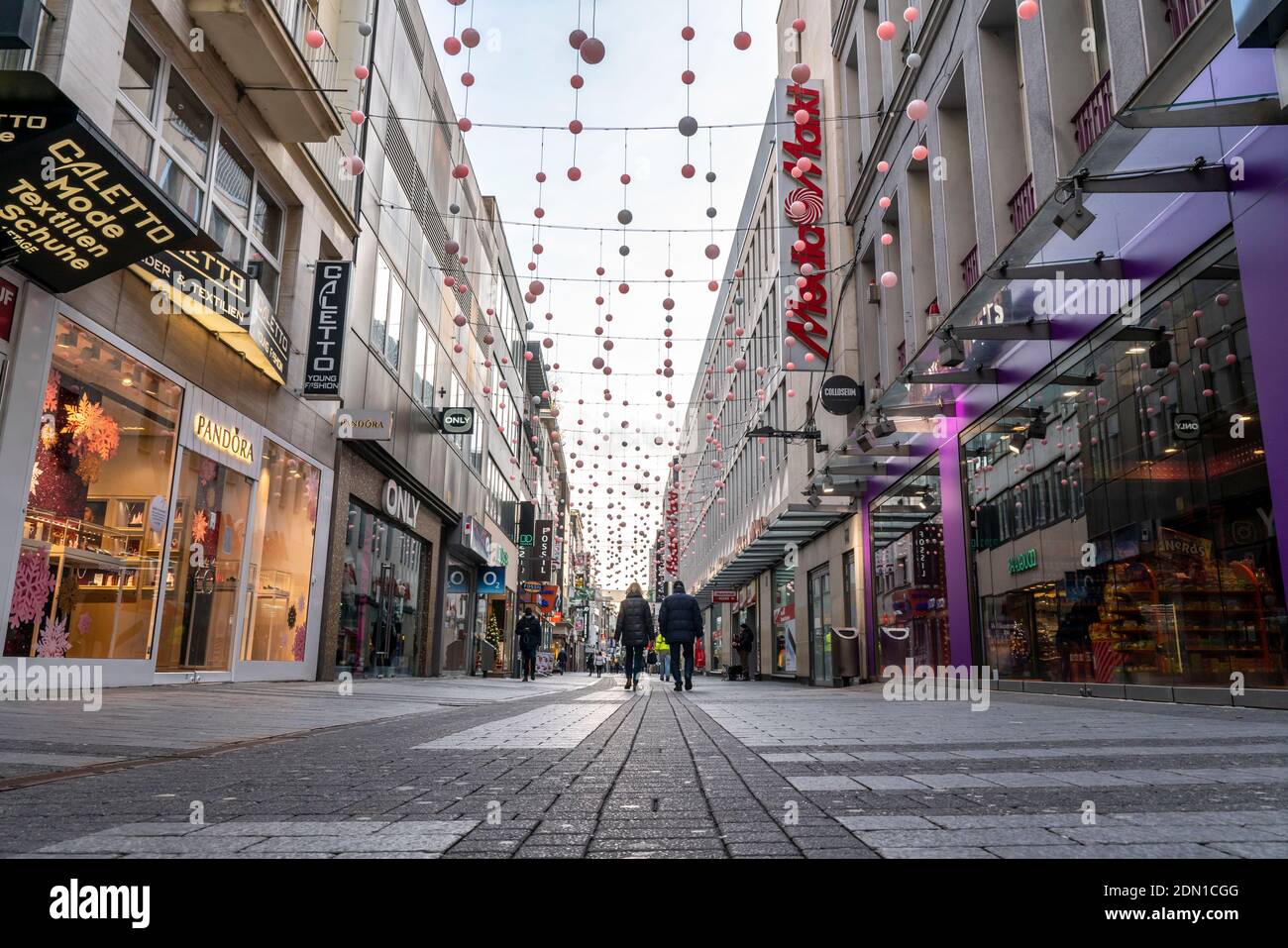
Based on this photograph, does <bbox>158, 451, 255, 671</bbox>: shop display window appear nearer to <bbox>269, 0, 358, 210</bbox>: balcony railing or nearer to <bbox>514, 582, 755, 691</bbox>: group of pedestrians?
<bbox>269, 0, 358, 210</bbox>: balcony railing

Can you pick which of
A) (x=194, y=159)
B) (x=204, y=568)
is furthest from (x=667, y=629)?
(x=194, y=159)

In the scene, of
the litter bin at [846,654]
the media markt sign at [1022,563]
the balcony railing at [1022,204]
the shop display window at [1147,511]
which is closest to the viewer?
the shop display window at [1147,511]

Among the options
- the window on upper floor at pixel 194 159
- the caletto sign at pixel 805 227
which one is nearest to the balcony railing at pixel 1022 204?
the caletto sign at pixel 805 227

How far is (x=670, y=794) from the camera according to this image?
3.20m

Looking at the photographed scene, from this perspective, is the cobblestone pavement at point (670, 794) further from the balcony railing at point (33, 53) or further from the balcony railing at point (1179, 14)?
the balcony railing at point (1179, 14)

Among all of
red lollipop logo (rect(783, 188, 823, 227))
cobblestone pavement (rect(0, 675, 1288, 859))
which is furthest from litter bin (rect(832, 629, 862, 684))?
cobblestone pavement (rect(0, 675, 1288, 859))

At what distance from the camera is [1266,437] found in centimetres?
733

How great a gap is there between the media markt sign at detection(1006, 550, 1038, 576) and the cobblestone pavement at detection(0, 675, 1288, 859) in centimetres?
569

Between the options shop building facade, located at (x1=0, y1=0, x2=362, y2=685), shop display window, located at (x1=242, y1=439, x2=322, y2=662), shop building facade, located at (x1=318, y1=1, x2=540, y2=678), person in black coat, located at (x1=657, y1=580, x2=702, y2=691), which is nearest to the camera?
shop building facade, located at (x1=0, y1=0, x2=362, y2=685)

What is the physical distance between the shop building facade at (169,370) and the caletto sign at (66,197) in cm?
3

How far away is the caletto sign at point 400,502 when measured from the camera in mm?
20703

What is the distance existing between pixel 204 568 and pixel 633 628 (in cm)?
793

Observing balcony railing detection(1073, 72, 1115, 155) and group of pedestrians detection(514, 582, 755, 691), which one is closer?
balcony railing detection(1073, 72, 1115, 155)

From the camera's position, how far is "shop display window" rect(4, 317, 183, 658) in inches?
349
